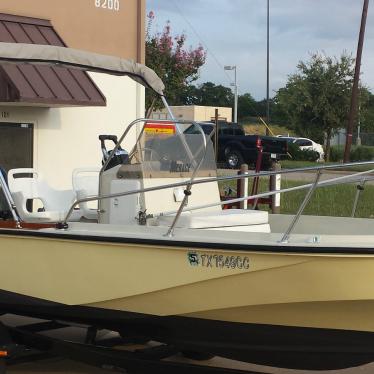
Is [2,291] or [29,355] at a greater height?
[2,291]

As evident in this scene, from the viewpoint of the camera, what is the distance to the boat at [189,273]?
4.28 m

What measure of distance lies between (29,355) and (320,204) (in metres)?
6.56

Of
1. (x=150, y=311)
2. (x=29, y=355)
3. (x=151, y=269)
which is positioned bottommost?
(x=29, y=355)

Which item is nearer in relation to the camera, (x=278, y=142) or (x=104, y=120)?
(x=104, y=120)

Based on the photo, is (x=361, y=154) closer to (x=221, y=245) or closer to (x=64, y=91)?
(x=64, y=91)

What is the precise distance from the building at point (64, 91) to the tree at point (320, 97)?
2168cm

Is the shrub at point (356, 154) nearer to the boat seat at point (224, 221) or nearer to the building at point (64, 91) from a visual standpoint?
the building at point (64, 91)

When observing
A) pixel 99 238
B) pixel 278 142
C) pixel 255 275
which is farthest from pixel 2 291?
pixel 278 142

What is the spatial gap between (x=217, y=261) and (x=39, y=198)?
259 centimetres

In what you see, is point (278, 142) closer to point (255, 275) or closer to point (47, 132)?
point (47, 132)

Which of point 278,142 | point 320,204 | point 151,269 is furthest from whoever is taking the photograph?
point 278,142

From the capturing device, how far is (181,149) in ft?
18.9

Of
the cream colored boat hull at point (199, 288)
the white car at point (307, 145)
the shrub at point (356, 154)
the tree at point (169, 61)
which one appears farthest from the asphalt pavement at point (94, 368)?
the white car at point (307, 145)

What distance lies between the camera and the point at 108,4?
12.0 metres
